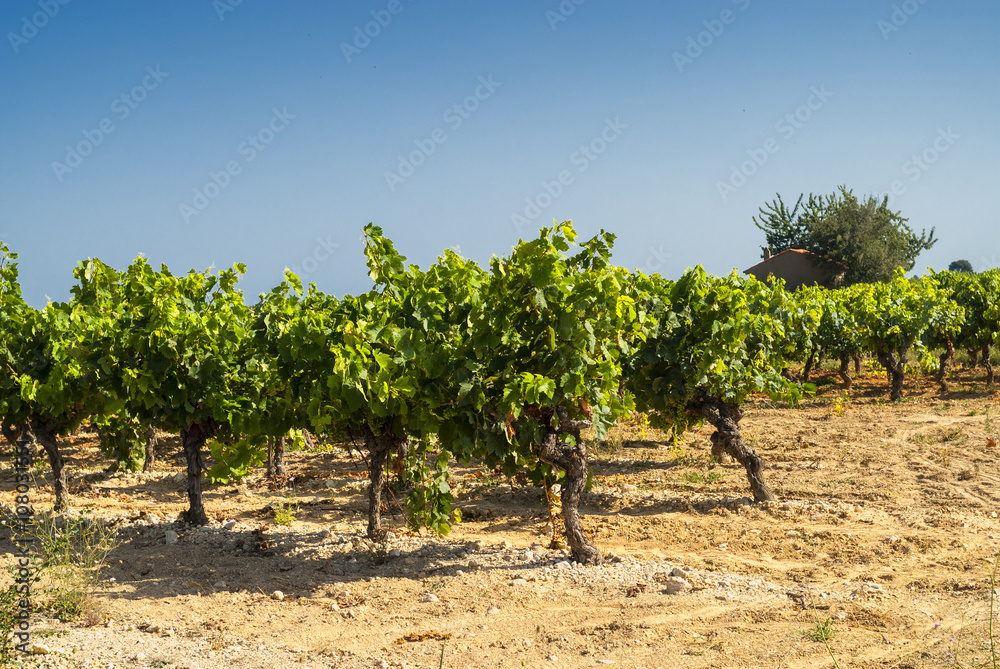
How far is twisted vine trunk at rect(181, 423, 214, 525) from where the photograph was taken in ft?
30.1

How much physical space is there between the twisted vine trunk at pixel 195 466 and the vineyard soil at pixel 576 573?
1.05 feet

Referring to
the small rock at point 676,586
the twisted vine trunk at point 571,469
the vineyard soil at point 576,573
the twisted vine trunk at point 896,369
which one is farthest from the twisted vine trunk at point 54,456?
the twisted vine trunk at point 896,369

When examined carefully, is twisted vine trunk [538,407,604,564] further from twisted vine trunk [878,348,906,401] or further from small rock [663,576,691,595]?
twisted vine trunk [878,348,906,401]

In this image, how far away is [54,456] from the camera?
10062 millimetres

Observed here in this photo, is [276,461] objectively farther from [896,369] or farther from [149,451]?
[896,369]

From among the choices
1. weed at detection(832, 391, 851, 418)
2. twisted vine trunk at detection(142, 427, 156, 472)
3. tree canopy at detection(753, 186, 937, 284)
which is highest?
tree canopy at detection(753, 186, 937, 284)

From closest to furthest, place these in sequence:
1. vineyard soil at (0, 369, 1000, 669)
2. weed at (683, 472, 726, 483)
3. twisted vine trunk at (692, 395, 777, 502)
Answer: vineyard soil at (0, 369, 1000, 669)
twisted vine trunk at (692, 395, 777, 502)
weed at (683, 472, 726, 483)

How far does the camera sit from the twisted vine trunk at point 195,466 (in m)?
9.18

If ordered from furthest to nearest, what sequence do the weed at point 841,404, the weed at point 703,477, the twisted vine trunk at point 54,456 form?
the weed at point 841,404 < the weed at point 703,477 < the twisted vine trunk at point 54,456

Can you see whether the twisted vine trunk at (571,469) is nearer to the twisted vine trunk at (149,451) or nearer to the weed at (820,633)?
the weed at (820,633)

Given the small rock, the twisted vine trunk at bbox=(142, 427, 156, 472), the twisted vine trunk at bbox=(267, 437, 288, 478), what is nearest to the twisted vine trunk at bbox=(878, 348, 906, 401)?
the small rock

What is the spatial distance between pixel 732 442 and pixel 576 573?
3940 mm

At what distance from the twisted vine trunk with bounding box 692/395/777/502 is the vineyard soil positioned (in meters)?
0.30

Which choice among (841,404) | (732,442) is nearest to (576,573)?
(732,442)
